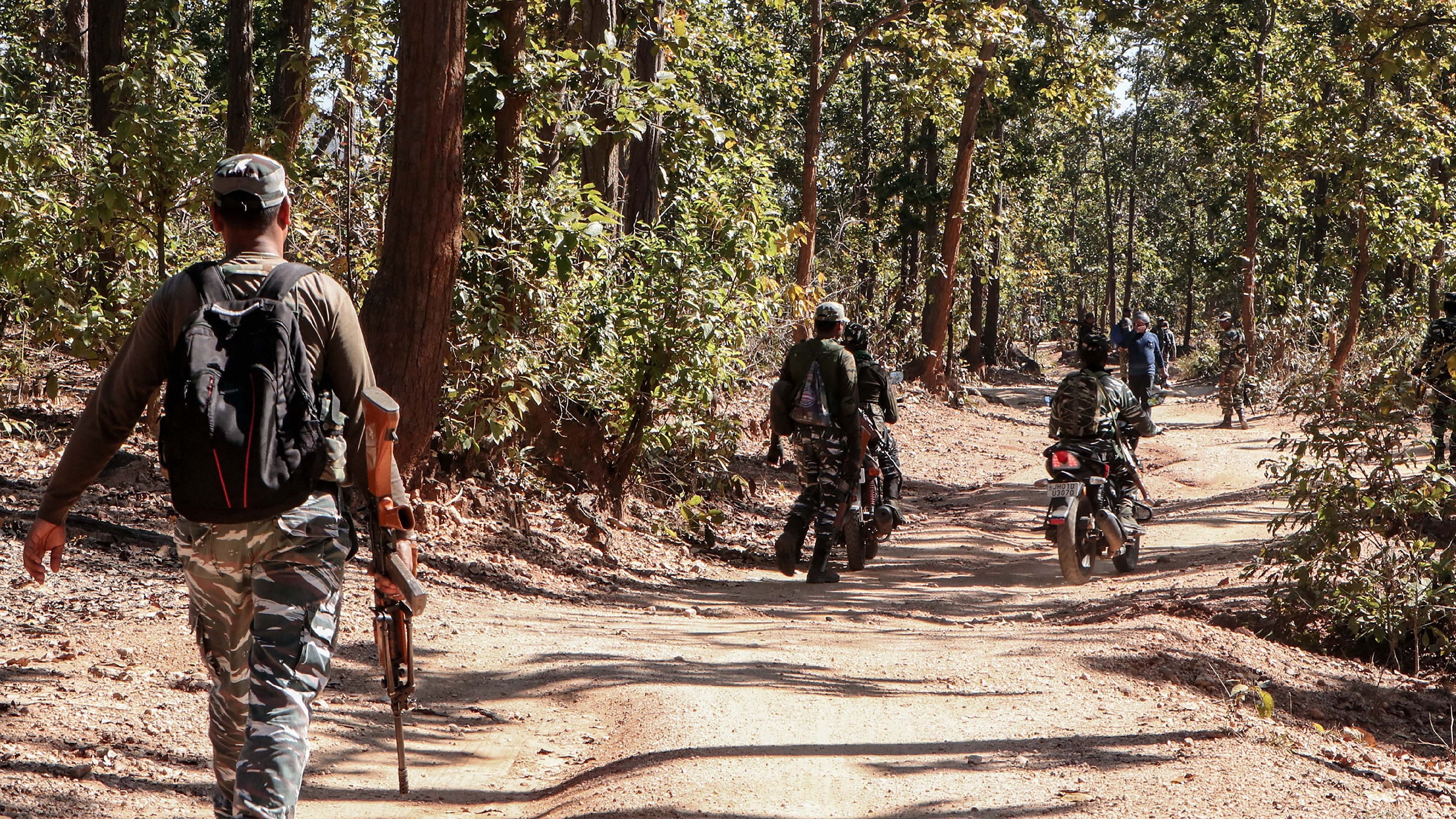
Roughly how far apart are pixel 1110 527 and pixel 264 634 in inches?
298

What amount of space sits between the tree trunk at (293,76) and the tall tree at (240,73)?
258 mm

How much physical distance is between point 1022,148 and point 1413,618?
3050 cm

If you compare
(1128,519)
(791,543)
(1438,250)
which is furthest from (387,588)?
(1438,250)

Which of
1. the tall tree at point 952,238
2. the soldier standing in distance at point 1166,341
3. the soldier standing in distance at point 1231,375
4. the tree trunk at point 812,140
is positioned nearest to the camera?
the tree trunk at point 812,140

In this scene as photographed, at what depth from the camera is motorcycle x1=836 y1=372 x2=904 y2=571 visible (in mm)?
10156

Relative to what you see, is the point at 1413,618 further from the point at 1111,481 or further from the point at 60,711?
the point at 60,711

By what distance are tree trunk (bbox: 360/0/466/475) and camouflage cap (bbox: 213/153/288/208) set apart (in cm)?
492

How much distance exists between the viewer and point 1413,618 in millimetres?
6891

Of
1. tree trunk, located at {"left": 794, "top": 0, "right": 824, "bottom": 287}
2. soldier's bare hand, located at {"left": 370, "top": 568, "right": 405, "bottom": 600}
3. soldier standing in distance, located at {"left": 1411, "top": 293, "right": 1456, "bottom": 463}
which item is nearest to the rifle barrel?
soldier's bare hand, located at {"left": 370, "top": 568, "right": 405, "bottom": 600}

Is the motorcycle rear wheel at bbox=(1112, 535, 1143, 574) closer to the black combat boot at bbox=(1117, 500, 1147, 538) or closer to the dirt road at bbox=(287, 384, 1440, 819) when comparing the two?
the black combat boot at bbox=(1117, 500, 1147, 538)

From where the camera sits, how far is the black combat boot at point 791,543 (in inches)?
390

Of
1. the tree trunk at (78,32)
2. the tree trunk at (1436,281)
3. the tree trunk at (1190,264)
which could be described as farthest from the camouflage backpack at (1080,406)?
the tree trunk at (1190,264)

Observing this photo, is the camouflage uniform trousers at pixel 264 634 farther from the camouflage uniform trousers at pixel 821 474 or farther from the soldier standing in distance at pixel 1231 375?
the soldier standing in distance at pixel 1231 375

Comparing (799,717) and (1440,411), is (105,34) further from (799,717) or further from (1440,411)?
(1440,411)
